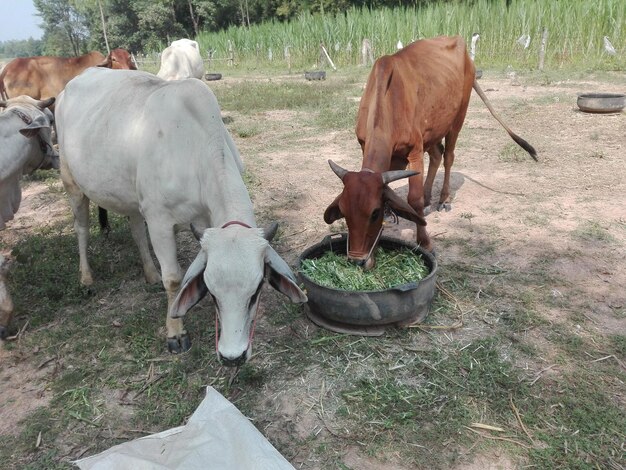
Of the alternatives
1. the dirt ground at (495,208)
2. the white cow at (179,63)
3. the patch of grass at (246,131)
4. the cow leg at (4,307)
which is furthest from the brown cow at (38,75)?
the cow leg at (4,307)

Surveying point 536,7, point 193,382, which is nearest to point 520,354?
point 193,382

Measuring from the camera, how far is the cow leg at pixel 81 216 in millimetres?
4164

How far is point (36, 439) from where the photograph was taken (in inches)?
104

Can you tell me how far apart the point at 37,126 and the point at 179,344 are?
202 cm

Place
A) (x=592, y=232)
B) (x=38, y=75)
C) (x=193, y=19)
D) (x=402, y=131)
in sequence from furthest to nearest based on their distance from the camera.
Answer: (x=193, y=19)
(x=38, y=75)
(x=592, y=232)
(x=402, y=131)

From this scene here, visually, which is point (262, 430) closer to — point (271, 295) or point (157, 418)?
point (157, 418)

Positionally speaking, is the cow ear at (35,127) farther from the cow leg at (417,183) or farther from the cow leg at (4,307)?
the cow leg at (417,183)

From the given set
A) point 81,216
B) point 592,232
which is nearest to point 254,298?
point 81,216

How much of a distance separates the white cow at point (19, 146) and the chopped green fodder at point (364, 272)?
7.01 ft

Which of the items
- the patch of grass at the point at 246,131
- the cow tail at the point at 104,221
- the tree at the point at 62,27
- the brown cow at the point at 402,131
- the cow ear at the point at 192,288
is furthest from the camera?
the tree at the point at 62,27

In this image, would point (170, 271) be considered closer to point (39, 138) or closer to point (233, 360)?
point (233, 360)

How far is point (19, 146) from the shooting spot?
3883 mm

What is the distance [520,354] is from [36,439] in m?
2.80

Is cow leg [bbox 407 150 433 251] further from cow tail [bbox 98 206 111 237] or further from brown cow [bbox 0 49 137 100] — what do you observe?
brown cow [bbox 0 49 137 100]
